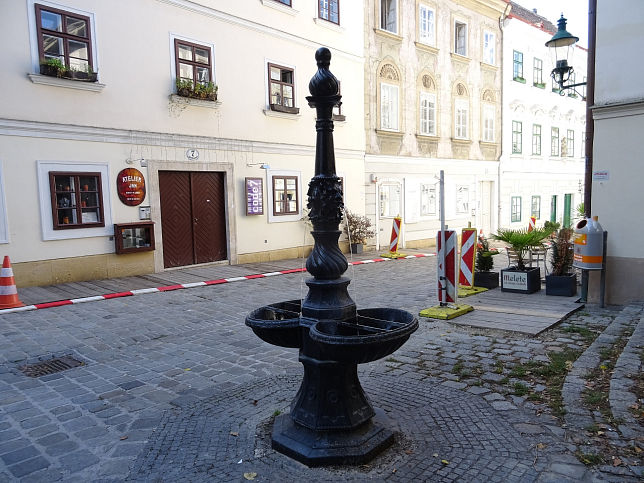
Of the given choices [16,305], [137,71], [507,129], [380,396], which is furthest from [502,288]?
[507,129]

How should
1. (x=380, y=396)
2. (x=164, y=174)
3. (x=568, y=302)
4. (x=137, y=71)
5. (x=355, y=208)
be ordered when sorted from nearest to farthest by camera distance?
(x=380, y=396), (x=568, y=302), (x=137, y=71), (x=164, y=174), (x=355, y=208)

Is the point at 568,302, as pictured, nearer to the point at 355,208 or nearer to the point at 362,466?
the point at 362,466

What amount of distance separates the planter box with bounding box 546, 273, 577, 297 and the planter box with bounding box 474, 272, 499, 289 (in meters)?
1.08

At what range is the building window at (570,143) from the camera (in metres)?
28.7

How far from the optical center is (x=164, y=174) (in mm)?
11914

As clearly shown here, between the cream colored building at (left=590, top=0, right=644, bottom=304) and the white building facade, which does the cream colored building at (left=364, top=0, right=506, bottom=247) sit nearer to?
the white building facade

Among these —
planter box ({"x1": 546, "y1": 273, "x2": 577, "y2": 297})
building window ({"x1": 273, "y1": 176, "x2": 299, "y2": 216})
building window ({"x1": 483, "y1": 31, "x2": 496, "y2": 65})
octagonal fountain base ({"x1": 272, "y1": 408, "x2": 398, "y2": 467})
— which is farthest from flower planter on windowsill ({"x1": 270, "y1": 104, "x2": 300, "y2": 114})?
building window ({"x1": 483, "y1": 31, "x2": 496, "y2": 65})

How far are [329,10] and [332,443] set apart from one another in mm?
15416

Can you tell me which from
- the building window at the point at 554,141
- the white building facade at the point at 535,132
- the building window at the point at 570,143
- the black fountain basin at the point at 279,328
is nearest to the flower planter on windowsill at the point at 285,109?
the black fountain basin at the point at 279,328

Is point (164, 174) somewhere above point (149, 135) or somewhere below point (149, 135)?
below

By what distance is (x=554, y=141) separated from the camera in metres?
27.5

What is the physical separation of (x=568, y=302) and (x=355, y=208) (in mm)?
9742

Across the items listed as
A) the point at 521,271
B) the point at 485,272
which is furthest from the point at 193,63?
the point at 521,271

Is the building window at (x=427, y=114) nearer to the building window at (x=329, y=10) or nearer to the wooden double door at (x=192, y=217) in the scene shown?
the building window at (x=329, y=10)
